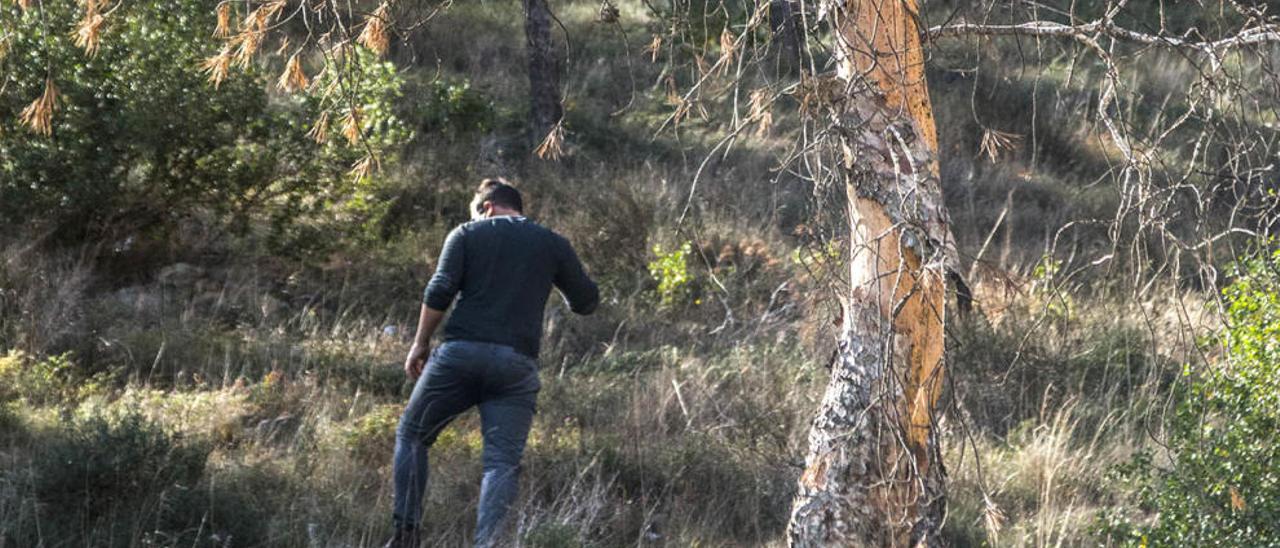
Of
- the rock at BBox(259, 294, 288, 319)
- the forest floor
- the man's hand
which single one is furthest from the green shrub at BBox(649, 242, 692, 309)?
the man's hand

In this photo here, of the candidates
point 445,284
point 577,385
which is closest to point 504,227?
point 445,284

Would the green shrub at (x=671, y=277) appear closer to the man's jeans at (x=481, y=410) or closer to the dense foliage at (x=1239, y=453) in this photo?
the man's jeans at (x=481, y=410)

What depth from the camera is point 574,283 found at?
6.09 meters

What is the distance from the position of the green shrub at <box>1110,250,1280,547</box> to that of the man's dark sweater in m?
2.49

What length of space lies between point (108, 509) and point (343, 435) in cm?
138

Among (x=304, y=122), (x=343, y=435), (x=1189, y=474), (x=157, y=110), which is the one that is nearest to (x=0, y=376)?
(x=343, y=435)

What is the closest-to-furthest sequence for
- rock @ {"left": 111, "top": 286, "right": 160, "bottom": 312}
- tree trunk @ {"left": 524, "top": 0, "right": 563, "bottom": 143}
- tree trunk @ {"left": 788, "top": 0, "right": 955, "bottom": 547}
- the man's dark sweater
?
tree trunk @ {"left": 788, "top": 0, "right": 955, "bottom": 547}
the man's dark sweater
rock @ {"left": 111, "top": 286, "right": 160, "bottom": 312}
tree trunk @ {"left": 524, "top": 0, "right": 563, "bottom": 143}

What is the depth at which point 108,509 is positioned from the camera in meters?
5.93

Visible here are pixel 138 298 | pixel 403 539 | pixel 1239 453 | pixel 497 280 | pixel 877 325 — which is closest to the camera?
pixel 877 325

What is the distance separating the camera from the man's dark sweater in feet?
19.0

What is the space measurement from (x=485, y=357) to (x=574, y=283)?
22.6 inches

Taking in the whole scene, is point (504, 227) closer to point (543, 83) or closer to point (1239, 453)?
point (1239, 453)

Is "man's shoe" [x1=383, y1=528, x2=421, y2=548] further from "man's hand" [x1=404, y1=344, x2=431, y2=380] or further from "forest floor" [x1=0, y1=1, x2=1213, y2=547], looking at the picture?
"man's hand" [x1=404, y1=344, x2=431, y2=380]

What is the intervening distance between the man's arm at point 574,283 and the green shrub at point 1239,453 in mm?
2364
